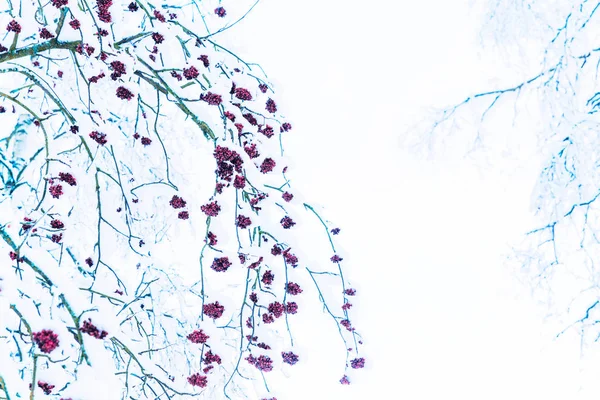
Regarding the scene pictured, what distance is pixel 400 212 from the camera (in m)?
6.77

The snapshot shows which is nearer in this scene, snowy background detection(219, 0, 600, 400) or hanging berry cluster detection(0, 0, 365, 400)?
hanging berry cluster detection(0, 0, 365, 400)

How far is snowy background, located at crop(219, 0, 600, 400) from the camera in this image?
18.3 ft

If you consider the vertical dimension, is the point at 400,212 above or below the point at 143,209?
above

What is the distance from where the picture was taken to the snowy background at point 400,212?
558 centimetres

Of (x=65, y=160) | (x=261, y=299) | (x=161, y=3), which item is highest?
(x=161, y=3)

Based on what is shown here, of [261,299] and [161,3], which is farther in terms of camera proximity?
[161,3]

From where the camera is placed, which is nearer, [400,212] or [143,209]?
[143,209]

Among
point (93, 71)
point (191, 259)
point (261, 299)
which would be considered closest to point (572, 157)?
point (261, 299)

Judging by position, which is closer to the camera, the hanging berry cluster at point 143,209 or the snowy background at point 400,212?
the hanging berry cluster at point 143,209

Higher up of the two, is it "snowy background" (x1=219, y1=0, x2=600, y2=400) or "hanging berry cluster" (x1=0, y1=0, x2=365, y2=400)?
"snowy background" (x1=219, y1=0, x2=600, y2=400)

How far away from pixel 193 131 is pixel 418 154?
1.54 meters

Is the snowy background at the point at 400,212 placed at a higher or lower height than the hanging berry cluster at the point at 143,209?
higher

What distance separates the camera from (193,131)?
11.1 feet

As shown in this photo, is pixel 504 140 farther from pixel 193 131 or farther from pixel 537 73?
pixel 193 131
